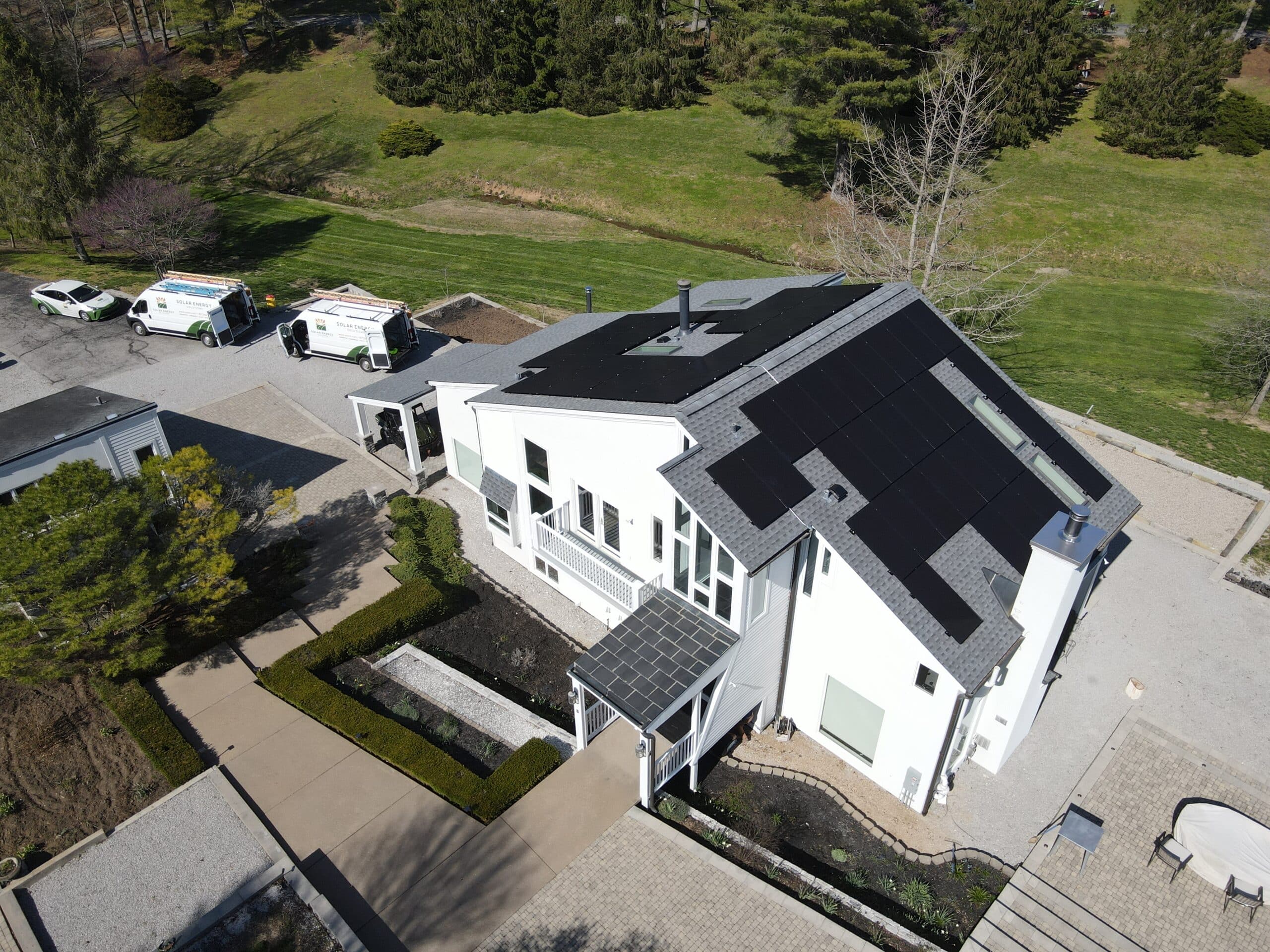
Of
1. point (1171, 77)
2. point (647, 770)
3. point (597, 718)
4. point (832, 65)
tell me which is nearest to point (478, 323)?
point (597, 718)

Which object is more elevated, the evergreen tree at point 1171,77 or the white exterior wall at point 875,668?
the evergreen tree at point 1171,77

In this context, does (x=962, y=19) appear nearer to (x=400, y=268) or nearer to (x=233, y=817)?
(x=400, y=268)

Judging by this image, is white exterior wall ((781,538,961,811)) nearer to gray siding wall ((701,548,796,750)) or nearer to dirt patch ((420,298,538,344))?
gray siding wall ((701,548,796,750))

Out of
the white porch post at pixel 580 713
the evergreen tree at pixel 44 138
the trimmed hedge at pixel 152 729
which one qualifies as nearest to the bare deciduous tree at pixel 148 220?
the evergreen tree at pixel 44 138

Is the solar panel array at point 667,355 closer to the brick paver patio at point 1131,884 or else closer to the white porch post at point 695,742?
the white porch post at point 695,742

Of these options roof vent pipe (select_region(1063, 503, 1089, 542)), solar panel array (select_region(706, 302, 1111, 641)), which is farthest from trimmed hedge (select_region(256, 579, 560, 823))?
roof vent pipe (select_region(1063, 503, 1089, 542))

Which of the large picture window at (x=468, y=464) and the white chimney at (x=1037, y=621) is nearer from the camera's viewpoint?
the white chimney at (x=1037, y=621)

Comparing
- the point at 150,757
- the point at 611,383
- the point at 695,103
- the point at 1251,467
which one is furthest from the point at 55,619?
the point at 695,103
